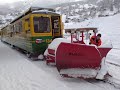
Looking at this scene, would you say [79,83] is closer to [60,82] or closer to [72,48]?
[60,82]

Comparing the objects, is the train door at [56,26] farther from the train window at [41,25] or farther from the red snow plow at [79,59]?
the red snow plow at [79,59]

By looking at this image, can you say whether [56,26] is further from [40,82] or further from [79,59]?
[40,82]

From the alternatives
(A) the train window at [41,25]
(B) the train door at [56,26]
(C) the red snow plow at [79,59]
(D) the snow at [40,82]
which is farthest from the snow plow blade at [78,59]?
(B) the train door at [56,26]

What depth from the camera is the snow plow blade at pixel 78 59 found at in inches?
314

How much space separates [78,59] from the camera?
8.12 meters

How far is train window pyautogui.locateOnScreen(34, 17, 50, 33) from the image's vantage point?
1338 cm

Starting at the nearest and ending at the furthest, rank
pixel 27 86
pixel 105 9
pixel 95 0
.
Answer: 1. pixel 27 86
2. pixel 105 9
3. pixel 95 0

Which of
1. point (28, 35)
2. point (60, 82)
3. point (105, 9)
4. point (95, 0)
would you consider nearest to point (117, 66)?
point (60, 82)

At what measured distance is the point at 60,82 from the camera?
26.4 feet

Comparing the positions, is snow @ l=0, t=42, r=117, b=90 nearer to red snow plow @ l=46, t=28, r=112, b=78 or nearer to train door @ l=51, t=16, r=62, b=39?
red snow plow @ l=46, t=28, r=112, b=78

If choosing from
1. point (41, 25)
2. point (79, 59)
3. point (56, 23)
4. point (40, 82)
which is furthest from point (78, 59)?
point (56, 23)

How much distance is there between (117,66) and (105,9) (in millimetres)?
89393

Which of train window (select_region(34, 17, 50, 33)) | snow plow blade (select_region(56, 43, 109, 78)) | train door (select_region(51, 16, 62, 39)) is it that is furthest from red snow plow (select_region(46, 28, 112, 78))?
train door (select_region(51, 16, 62, 39))

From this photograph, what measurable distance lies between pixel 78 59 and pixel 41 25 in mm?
5826
